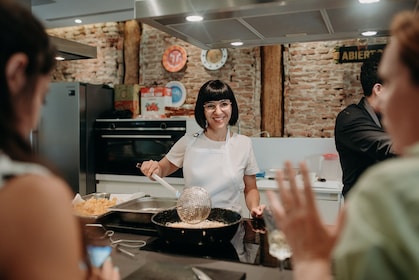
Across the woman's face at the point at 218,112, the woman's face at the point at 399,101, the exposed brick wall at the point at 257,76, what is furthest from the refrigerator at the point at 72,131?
the woman's face at the point at 399,101

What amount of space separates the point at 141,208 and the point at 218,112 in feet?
2.40

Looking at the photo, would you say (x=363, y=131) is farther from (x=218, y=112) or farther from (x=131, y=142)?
(x=131, y=142)

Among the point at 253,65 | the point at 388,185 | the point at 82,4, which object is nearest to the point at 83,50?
the point at 82,4

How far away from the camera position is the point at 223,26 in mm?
2105

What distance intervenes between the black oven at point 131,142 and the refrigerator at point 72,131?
0.39ft

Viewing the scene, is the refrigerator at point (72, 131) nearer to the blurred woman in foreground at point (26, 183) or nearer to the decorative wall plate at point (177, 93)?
the decorative wall plate at point (177, 93)

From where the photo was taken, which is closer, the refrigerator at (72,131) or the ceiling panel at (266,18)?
the ceiling panel at (266,18)

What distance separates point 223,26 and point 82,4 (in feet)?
7.37

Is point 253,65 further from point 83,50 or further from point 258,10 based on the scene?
point 258,10

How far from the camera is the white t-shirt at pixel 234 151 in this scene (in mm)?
2289

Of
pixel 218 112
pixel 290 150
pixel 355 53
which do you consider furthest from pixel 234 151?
pixel 355 53

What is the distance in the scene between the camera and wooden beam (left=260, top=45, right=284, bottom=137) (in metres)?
4.01

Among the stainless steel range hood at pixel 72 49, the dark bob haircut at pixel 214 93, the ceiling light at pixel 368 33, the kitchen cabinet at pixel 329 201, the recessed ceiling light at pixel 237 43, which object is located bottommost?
the kitchen cabinet at pixel 329 201

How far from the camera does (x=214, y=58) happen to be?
423cm
